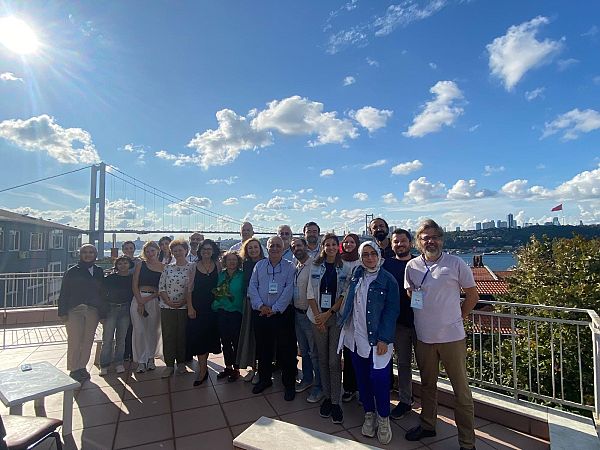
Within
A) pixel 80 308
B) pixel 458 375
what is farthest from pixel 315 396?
pixel 80 308

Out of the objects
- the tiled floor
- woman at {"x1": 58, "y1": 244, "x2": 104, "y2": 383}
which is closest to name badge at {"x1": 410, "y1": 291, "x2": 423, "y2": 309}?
the tiled floor

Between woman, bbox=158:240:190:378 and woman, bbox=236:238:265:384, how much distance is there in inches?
25.7

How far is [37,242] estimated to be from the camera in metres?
19.9

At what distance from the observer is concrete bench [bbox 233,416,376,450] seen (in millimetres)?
1850

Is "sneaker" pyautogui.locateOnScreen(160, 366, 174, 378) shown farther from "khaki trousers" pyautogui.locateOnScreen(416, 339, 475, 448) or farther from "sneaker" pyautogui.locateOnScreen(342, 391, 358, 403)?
"khaki trousers" pyautogui.locateOnScreen(416, 339, 475, 448)

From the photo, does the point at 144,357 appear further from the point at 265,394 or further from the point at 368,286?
the point at 368,286

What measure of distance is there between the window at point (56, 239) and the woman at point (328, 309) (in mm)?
24588

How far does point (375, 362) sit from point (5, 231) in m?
20.1

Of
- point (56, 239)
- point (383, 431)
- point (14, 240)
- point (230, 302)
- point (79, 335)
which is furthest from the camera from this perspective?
point (56, 239)

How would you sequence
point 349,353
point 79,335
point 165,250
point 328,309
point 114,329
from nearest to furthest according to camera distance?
point 328,309 → point 349,353 → point 79,335 → point 114,329 → point 165,250

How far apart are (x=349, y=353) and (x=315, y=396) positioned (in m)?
0.50

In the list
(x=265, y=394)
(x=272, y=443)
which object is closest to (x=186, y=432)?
(x=265, y=394)

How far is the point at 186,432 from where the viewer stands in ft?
8.61

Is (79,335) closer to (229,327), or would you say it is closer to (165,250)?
(165,250)
